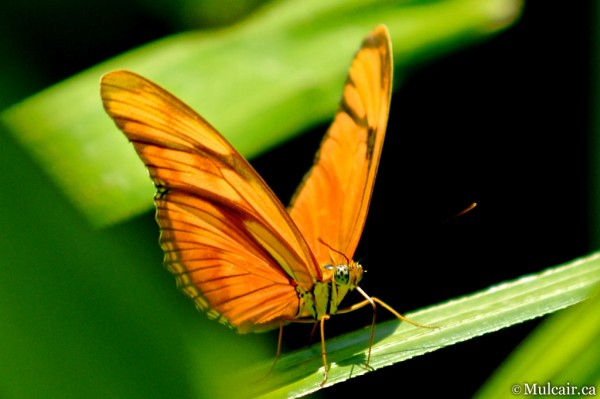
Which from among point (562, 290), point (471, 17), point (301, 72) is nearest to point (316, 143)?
point (301, 72)

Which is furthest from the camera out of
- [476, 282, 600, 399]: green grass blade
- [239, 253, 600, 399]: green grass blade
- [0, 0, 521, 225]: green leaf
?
[0, 0, 521, 225]: green leaf

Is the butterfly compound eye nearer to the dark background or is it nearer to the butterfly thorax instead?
the butterfly thorax

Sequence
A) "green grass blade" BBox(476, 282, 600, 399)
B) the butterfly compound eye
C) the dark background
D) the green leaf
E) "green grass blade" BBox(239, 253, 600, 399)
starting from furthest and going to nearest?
1. the dark background
2. the green leaf
3. the butterfly compound eye
4. "green grass blade" BBox(239, 253, 600, 399)
5. "green grass blade" BBox(476, 282, 600, 399)

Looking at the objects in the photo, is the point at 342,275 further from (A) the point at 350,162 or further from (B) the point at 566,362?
(B) the point at 566,362

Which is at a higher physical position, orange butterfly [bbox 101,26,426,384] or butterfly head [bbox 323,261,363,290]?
orange butterfly [bbox 101,26,426,384]

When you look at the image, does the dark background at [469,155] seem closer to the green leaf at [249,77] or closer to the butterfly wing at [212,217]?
the green leaf at [249,77]

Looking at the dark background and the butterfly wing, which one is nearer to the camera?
the butterfly wing

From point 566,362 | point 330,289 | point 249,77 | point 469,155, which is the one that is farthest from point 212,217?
point 469,155

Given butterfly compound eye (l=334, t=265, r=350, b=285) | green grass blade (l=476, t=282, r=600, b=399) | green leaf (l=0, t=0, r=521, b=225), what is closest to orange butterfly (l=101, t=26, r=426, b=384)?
butterfly compound eye (l=334, t=265, r=350, b=285)
